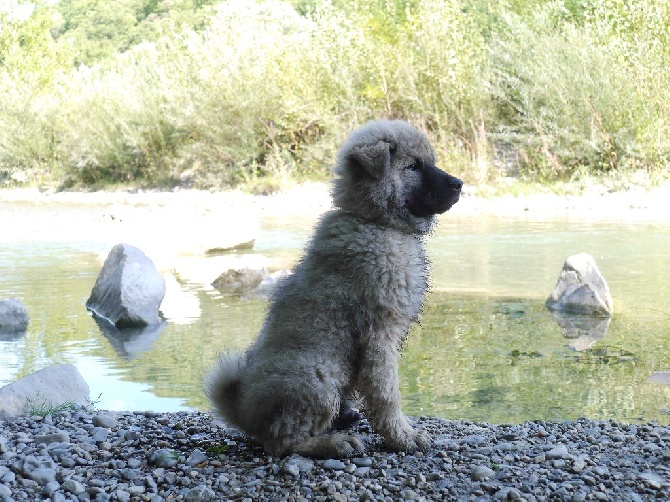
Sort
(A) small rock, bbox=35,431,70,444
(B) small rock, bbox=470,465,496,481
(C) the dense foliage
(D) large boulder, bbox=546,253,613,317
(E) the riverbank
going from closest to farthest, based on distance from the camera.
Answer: (B) small rock, bbox=470,465,496,481, (A) small rock, bbox=35,431,70,444, (D) large boulder, bbox=546,253,613,317, (E) the riverbank, (C) the dense foliage

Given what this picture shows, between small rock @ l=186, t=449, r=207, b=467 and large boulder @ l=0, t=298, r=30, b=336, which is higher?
small rock @ l=186, t=449, r=207, b=467

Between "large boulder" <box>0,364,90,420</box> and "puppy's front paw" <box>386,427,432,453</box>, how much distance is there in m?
2.45

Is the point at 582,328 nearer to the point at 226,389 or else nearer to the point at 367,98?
the point at 226,389

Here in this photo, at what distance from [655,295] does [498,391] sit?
14.5ft

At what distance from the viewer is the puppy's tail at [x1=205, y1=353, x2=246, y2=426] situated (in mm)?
4672

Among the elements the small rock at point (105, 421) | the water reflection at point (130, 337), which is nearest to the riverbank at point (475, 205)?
the water reflection at point (130, 337)

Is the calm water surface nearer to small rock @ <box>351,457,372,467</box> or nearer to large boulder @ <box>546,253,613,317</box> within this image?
large boulder @ <box>546,253,613,317</box>

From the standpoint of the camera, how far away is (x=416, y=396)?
6867mm

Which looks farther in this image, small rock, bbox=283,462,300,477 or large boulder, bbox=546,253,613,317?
large boulder, bbox=546,253,613,317

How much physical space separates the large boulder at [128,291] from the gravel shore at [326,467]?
4.48 meters

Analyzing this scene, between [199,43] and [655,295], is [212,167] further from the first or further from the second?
[655,295]

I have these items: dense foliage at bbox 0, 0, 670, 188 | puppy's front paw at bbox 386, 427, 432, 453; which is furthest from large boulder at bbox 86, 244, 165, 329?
dense foliage at bbox 0, 0, 670, 188

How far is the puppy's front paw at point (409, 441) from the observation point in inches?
181

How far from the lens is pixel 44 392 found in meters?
6.01
